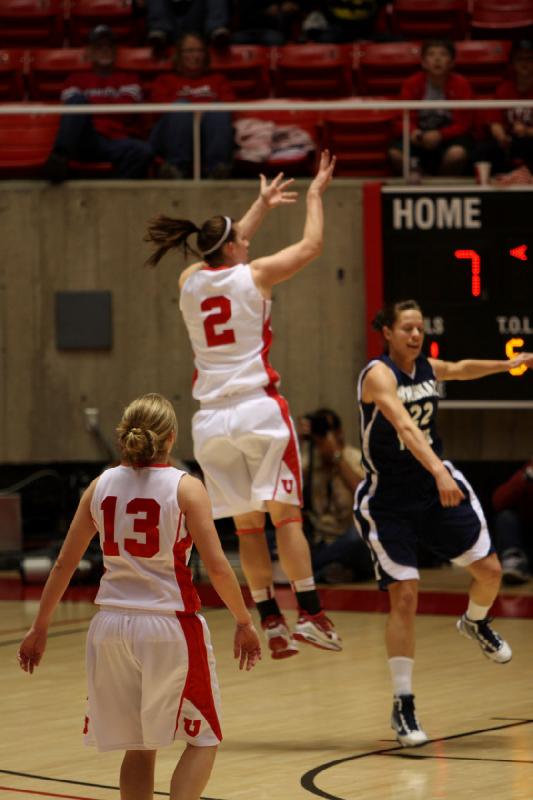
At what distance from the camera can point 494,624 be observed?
381 inches

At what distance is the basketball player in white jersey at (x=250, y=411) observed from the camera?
7.14 metres

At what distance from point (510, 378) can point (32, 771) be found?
6611 millimetres

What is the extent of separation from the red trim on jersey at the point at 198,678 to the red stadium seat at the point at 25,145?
8.83 meters

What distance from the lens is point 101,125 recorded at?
1307 centimetres

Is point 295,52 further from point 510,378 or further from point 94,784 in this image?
point 94,784

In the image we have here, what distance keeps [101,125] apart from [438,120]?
2931 millimetres

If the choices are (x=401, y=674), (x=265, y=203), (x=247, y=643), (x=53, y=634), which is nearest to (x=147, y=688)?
(x=247, y=643)

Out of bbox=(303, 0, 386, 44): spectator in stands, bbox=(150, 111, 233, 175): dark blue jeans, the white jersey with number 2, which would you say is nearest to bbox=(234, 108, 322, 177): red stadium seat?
bbox=(150, 111, 233, 175): dark blue jeans

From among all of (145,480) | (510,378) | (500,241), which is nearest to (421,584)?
(510,378)

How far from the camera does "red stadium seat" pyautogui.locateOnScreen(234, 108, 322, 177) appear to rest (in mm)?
12547

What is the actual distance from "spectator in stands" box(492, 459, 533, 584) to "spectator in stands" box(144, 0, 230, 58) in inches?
207

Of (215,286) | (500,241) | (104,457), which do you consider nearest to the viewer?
(215,286)

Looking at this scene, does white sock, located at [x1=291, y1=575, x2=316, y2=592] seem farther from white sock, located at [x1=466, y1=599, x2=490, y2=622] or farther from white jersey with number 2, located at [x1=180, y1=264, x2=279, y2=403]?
white jersey with number 2, located at [x1=180, y1=264, x2=279, y2=403]

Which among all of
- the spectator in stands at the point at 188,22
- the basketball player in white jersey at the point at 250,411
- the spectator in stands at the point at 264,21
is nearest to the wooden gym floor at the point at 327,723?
the basketball player in white jersey at the point at 250,411
